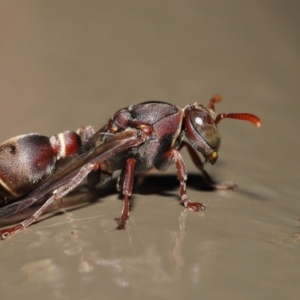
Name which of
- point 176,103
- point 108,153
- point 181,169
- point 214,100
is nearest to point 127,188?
point 108,153

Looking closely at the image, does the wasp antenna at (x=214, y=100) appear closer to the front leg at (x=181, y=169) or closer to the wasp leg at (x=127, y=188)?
the front leg at (x=181, y=169)

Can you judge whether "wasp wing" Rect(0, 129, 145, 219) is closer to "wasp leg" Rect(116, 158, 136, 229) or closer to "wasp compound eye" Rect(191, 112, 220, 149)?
"wasp leg" Rect(116, 158, 136, 229)

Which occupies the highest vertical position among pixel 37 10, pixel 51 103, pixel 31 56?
pixel 37 10

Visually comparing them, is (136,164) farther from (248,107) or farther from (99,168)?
(248,107)

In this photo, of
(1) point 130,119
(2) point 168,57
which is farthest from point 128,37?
(1) point 130,119

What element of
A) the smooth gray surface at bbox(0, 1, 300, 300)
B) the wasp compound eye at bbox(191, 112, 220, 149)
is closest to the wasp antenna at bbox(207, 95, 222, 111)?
the wasp compound eye at bbox(191, 112, 220, 149)

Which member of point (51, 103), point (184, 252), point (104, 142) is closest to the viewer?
point (184, 252)

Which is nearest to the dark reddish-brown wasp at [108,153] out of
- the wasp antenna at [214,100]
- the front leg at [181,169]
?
the front leg at [181,169]

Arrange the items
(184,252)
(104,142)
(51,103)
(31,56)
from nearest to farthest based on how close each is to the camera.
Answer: (184,252), (104,142), (51,103), (31,56)
